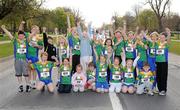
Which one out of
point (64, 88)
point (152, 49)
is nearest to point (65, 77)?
point (64, 88)

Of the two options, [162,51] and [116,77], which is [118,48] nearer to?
[116,77]

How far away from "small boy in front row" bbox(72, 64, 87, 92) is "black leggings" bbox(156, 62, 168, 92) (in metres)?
2.07

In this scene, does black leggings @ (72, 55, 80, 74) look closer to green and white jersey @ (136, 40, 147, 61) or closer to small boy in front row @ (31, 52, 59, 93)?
small boy in front row @ (31, 52, 59, 93)

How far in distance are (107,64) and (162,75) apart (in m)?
1.65

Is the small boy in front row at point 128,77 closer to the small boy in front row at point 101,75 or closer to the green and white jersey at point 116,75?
the green and white jersey at point 116,75

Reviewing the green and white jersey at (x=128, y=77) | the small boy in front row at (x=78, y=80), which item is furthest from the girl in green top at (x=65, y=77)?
the green and white jersey at (x=128, y=77)

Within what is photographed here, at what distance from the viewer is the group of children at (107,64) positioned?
10477 mm

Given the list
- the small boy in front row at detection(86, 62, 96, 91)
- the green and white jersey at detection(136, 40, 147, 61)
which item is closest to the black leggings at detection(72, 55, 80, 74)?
the small boy in front row at detection(86, 62, 96, 91)

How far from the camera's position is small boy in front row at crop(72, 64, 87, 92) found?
1084cm

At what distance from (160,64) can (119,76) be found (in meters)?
1.19

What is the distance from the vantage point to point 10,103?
9.08 meters

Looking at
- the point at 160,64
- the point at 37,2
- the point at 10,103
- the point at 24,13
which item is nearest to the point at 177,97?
the point at 160,64

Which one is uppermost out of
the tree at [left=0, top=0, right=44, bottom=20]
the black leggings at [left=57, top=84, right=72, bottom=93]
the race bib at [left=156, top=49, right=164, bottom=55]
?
the tree at [left=0, top=0, right=44, bottom=20]

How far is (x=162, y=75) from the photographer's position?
411 inches
